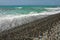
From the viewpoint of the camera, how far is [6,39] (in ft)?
20.7

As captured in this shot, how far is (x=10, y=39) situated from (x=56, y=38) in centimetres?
166

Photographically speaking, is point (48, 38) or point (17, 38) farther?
point (17, 38)

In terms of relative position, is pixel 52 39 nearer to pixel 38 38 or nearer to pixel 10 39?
pixel 38 38

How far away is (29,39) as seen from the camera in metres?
6.07

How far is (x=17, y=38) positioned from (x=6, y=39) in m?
0.41

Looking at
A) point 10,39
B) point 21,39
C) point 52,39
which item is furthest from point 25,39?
point 52,39

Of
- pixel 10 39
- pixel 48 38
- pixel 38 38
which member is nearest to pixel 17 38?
pixel 10 39

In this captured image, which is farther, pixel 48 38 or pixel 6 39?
pixel 6 39

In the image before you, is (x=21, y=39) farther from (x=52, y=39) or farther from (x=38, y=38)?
(x=52, y=39)

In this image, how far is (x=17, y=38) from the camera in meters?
6.33

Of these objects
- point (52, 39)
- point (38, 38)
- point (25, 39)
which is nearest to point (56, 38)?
point (52, 39)

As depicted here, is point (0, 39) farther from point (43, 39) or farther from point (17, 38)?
point (43, 39)

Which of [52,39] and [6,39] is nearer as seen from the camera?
[52,39]

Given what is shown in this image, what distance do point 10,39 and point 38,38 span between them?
1.02 metres
